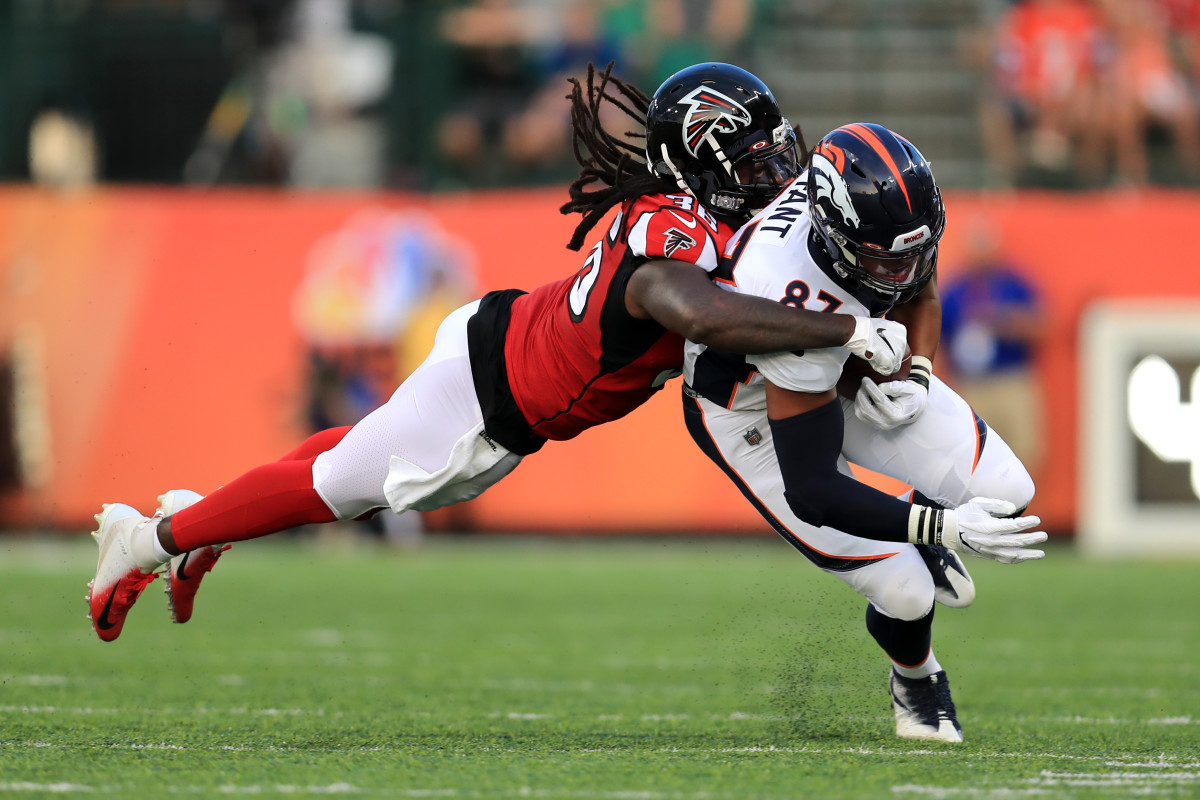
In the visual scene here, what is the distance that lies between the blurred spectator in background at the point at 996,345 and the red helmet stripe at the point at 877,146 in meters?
6.25

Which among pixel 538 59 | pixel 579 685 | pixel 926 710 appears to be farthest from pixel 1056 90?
pixel 926 710

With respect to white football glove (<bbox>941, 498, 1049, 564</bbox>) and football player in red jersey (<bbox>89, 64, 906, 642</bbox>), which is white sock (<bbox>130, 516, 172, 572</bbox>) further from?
white football glove (<bbox>941, 498, 1049, 564</bbox>)

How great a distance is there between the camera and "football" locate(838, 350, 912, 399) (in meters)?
4.18

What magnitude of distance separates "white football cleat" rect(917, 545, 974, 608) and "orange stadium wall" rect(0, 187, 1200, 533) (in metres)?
5.72

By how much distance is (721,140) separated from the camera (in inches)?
161

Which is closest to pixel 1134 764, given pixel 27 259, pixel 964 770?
pixel 964 770

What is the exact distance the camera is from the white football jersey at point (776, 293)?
12.7 ft

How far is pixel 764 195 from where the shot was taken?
425cm

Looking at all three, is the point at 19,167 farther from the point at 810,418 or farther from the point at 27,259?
the point at 810,418

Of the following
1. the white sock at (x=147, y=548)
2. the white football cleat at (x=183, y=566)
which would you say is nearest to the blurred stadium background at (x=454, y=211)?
the white football cleat at (x=183, y=566)

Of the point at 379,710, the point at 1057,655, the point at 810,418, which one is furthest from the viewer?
the point at 1057,655

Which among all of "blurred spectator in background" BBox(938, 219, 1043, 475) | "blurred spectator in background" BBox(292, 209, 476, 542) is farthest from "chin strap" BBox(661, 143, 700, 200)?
"blurred spectator in background" BBox(292, 209, 476, 542)

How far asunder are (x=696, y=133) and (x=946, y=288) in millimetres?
6344

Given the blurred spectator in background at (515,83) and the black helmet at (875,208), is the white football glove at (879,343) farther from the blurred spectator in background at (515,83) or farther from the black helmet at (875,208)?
the blurred spectator in background at (515,83)
